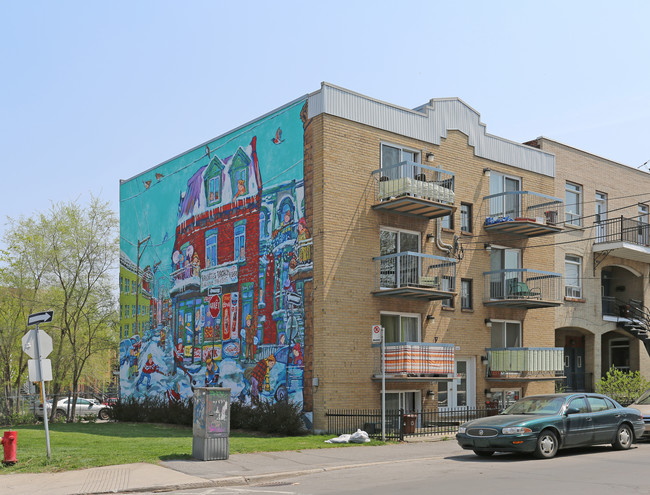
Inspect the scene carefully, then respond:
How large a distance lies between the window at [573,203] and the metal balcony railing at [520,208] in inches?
86.6

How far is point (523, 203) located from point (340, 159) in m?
9.08

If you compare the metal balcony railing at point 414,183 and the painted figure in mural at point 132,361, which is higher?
the metal balcony railing at point 414,183

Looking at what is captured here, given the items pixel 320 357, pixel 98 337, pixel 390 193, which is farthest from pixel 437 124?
pixel 98 337

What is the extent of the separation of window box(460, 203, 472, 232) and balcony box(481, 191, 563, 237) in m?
0.59

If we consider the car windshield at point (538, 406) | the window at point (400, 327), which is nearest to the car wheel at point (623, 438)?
the car windshield at point (538, 406)

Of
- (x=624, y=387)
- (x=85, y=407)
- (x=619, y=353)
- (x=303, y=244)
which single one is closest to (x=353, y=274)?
(x=303, y=244)

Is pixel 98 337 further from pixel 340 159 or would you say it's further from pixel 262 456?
pixel 262 456

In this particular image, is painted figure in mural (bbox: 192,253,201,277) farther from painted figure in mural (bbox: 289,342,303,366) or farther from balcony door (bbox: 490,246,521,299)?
balcony door (bbox: 490,246,521,299)

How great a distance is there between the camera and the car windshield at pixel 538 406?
16547 millimetres

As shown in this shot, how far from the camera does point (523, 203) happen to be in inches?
1150

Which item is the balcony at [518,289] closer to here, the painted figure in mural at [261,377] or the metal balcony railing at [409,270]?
the metal balcony railing at [409,270]

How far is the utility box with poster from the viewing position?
51.0 ft

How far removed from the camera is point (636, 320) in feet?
113

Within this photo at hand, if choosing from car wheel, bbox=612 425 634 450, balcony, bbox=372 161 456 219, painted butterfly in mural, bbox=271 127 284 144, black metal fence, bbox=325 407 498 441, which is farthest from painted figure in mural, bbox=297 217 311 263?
car wheel, bbox=612 425 634 450
